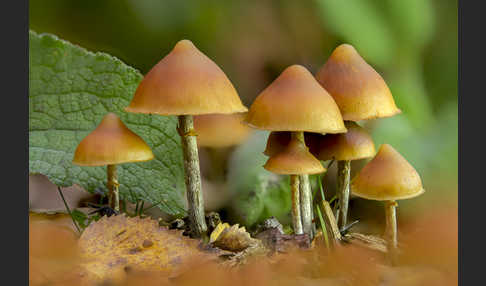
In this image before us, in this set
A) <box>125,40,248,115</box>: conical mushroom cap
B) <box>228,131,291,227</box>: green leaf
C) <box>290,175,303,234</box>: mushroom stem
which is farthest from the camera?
<box>228,131,291,227</box>: green leaf

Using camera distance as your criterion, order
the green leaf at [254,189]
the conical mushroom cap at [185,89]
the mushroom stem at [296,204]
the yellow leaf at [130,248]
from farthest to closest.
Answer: the green leaf at [254,189] → the mushroom stem at [296,204] → the conical mushroom cap at [185,89] → the yellow leaf at [130,248]

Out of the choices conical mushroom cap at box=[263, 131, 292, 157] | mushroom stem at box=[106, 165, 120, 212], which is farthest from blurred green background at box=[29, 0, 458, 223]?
mushroom stem at box=[106, 165, 120, 212]

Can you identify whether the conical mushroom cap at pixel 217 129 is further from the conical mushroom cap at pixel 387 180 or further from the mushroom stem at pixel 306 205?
the conical mushroom cap at pixel 387 180

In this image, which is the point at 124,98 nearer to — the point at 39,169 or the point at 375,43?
the point at 39,169

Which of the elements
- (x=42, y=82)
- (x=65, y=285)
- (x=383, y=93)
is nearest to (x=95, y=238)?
(x=65, y=285)

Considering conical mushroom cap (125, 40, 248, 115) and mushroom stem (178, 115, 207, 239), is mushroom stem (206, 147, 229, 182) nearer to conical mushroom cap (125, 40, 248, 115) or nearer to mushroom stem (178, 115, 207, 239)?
mushroom stem (178, 115, 207, 239)

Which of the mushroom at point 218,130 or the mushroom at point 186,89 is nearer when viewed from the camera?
the mushroom at point 186,89

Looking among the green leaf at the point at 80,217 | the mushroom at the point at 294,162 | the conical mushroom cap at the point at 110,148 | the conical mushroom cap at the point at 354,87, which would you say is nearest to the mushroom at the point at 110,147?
the conical mushroom cap at the point at 110,148
